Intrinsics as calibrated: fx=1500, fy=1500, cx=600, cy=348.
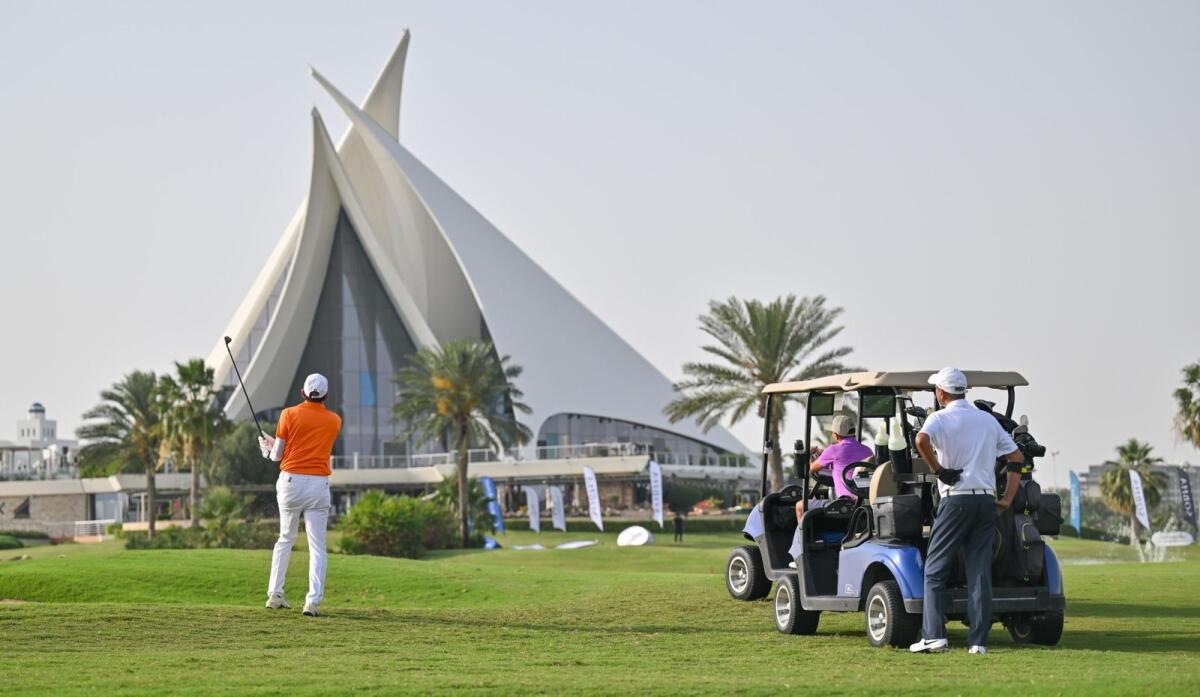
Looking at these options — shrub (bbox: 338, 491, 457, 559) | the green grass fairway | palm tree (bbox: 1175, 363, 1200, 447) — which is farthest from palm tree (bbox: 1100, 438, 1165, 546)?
the green grass fairway

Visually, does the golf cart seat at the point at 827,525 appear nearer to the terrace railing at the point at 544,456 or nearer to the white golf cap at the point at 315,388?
the white golf cap at the point at 315,388

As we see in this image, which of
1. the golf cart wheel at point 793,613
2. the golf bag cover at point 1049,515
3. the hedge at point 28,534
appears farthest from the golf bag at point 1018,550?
the hedge at point 28,534

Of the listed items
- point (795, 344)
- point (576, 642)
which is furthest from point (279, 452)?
point (795, 344)

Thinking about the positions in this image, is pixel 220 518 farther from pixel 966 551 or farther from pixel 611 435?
pixel 611 435

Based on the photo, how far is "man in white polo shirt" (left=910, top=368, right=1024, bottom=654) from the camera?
31.7 ft

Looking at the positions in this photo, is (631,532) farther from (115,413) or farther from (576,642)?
(576,642)

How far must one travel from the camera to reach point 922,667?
346 inches

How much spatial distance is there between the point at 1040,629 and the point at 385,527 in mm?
29097

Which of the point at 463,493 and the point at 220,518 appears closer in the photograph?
the point at 220,518

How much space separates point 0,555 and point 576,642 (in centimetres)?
4044

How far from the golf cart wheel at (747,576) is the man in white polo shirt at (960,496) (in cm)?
343

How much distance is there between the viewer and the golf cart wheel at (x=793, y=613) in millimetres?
11195

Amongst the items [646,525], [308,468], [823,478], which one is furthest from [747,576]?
[646,525]

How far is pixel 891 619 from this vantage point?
9930 millimetres
